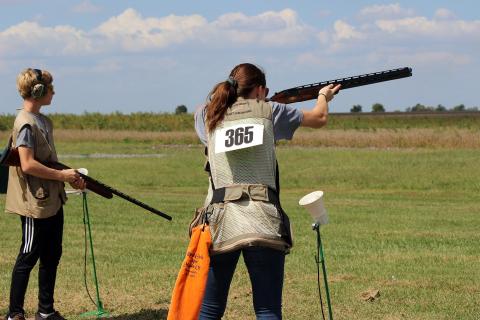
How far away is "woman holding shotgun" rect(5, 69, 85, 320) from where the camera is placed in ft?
22.0

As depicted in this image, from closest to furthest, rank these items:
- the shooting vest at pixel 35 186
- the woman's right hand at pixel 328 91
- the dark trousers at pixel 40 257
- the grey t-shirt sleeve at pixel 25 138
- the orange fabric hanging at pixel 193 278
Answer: the orange fabric hanging at pixel 193 278 → the woman's right hand at pixel 328 91 → the grey t-shirt sleeve at pixel 25 138 → the shooting vest at pixel 35 186 → the dark trousers at pixel 40 257

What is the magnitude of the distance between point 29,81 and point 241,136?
230 centimetres

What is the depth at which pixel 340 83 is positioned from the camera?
5973 millimetres

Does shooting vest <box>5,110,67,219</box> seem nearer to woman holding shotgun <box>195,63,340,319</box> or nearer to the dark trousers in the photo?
the dark trousers

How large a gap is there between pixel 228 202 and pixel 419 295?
384 centimetres

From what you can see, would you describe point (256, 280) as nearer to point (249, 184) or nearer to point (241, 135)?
point (249, 184)

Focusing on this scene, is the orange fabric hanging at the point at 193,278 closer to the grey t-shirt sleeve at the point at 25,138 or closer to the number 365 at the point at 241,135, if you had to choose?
the number 365 at the point at 241,135

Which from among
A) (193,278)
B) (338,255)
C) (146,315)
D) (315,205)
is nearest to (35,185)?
(146,315)

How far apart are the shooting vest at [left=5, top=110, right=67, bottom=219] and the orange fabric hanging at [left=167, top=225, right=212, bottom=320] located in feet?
6.09

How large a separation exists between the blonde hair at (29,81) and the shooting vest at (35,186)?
0.15m

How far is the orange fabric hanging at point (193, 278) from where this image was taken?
522cm

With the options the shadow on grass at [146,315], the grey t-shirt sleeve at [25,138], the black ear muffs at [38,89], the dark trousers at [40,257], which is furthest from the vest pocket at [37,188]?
the shadow on grass at [146,315]

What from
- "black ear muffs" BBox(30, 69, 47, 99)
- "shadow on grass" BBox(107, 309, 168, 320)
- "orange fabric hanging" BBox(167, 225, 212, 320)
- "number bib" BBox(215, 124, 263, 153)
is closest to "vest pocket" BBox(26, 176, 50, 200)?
"black ear muffs" BBox(30, 69, 47, 99)

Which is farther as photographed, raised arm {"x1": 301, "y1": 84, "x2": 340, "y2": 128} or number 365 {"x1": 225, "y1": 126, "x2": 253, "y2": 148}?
raised arm {"x1": 301, "y1": 84, "x2": 340, "y2": 128}
